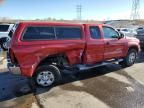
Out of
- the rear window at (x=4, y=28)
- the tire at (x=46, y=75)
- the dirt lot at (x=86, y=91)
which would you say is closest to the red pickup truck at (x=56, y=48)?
the tire at (x=46, y=75)

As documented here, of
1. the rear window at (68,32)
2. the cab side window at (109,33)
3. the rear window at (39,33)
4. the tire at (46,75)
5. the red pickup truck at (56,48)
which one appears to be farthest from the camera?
the cab side window at (109,33)

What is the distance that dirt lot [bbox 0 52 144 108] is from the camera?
6230mm

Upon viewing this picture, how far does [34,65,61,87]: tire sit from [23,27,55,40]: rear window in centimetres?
91

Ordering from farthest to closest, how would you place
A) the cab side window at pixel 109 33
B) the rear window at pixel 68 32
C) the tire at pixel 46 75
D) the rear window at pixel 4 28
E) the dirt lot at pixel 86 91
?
the rear window at pixel 4 28 → the cab side window at pixel 109 33 → the rear window at pixel 68 32 → the tire at pixel 46 75 → the dirt lot at pixel 86 91

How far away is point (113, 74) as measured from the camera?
9.17 meters

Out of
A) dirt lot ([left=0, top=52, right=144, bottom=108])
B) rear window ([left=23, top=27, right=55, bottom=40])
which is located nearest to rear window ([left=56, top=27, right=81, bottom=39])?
rear window ([left=23, top=27, right=55, bottom=40])

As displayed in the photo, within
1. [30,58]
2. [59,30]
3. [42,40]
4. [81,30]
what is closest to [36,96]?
[30,58]

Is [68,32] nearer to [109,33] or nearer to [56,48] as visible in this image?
[56,48]

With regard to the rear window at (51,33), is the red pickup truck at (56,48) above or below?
below

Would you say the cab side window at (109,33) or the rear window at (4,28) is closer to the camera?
the cab side window at (109,33)

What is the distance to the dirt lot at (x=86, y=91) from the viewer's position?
6.23 meters

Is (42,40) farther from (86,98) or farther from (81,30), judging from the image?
(86,98)

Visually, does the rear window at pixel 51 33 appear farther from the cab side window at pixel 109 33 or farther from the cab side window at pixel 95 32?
the cab side window at pixel 109 33

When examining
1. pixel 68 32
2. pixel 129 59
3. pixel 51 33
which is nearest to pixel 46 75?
pixel 51 33
